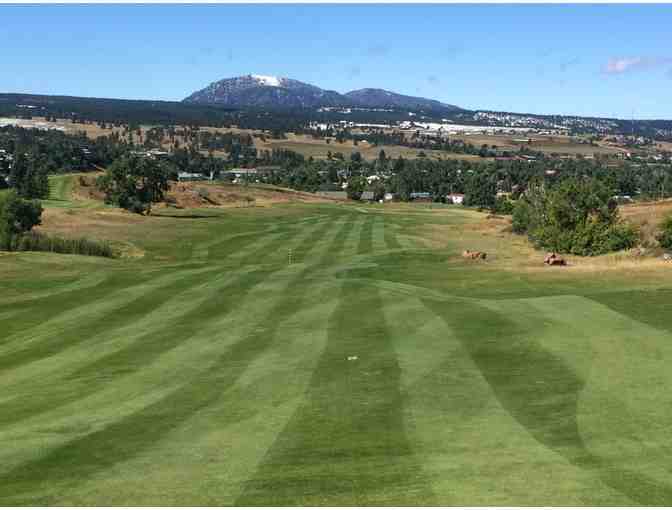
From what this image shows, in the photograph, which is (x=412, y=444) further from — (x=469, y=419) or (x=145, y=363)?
(x=145, y=363)

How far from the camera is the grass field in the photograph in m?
14.6

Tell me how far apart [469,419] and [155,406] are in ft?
24.1

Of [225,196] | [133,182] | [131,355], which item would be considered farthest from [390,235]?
[131,355]

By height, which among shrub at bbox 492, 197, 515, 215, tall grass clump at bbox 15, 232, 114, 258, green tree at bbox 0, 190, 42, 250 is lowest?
shrub at bbox 492, 197, 515, 215

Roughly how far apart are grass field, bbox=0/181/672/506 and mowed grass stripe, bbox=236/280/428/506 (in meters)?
0.06

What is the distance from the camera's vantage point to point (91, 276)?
2062 inches

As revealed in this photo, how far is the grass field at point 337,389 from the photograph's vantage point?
14594 mm

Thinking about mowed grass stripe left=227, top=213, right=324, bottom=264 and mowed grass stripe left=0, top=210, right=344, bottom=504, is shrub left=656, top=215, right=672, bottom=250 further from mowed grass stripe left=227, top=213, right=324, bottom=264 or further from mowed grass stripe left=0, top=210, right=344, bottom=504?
mowed grass stripe left=0, top=210, right=344, bottom=504

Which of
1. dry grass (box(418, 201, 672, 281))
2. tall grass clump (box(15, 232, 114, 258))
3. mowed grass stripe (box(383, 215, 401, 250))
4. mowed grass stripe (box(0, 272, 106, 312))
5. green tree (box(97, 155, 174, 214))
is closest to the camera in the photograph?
mowed grass stripe (box(0, 272, 106, 312))

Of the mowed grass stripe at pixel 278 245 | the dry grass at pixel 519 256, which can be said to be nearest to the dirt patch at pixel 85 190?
the mowed grass stripe at pixel 278 245

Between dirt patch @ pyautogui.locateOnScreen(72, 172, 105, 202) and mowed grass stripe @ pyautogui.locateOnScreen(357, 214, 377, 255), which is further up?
mowed grass stripe @ pyautogui.locateOnScreen(357, 214, 377, 255)

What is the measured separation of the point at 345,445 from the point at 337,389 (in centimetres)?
531

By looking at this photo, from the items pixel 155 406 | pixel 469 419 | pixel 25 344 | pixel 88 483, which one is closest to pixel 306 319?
pixel 25 344

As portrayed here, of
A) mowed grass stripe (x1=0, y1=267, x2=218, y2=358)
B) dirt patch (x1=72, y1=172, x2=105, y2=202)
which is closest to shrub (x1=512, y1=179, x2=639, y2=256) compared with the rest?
mowed grass stripe (x1=0, y1=267, x2=218, y2=358)
